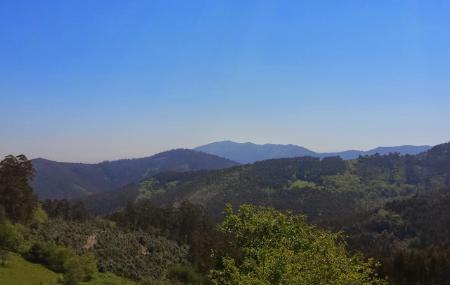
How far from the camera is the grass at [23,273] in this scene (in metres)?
57.6

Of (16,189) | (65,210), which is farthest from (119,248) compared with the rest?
(65,210)

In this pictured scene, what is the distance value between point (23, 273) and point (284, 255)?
45681 millimetres

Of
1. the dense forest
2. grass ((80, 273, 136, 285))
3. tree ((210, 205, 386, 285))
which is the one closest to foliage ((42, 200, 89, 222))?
the dense forest

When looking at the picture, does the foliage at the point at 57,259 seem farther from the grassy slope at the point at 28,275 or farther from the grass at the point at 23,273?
the grass at the point at 23,273

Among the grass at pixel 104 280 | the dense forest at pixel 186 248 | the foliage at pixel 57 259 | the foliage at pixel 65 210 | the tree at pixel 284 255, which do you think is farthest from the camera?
the foliage at pixel 65 210

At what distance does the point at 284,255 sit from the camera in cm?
2698

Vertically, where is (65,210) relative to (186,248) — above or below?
above

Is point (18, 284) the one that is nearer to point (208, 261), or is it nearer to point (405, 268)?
point (208, 261)

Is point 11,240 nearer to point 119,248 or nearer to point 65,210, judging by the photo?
point 119,248

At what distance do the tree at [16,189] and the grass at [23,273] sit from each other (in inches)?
788

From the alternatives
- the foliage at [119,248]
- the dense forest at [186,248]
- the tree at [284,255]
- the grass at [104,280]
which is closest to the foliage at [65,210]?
the dense forest at [186,248]

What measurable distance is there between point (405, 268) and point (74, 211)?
283ft

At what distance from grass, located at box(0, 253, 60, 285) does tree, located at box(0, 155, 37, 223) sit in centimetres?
2001

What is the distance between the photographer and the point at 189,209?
149 metres
